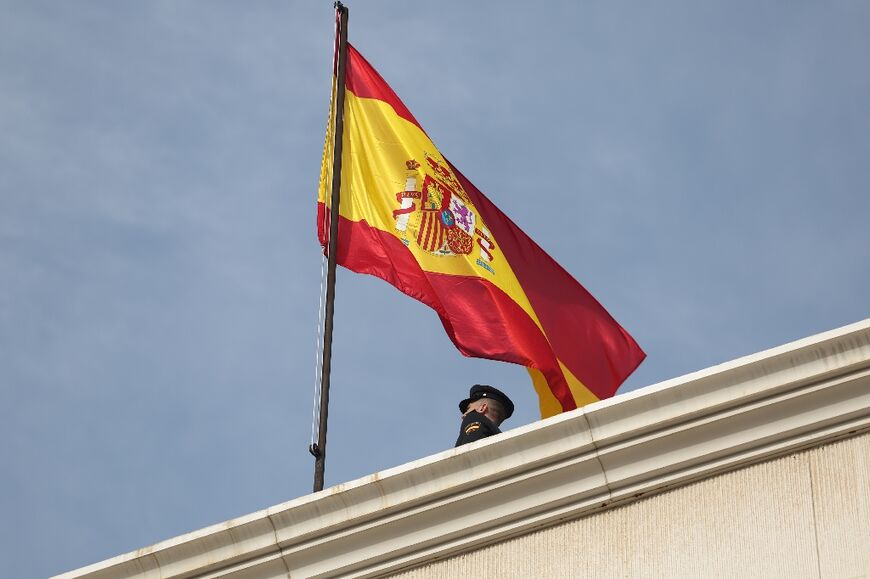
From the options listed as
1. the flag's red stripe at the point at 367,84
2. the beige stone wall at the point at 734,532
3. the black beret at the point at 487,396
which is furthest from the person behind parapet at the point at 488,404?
the flag's red stripe at the point at 367,84

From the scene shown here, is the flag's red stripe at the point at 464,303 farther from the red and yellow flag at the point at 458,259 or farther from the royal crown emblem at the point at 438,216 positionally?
the royal crown emblem at the point at 438,216

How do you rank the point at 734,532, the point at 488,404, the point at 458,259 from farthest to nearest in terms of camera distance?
1. the point at 458,259
2. the point at 488,404
3. the point at 734,532

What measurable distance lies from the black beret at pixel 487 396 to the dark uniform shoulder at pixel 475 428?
72cm

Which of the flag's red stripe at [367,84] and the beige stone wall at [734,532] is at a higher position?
the flag's red stripe at [367,84]

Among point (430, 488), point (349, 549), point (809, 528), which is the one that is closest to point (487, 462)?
point (430, 488)

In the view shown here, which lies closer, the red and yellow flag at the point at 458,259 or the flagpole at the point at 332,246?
the flagpole at the point at 332,246

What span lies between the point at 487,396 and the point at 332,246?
215cm

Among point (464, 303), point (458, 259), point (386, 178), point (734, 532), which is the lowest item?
point (734, 532)

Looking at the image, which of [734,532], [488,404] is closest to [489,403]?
Result: [488,404]

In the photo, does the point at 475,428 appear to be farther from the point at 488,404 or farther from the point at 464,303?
the point at 464,303

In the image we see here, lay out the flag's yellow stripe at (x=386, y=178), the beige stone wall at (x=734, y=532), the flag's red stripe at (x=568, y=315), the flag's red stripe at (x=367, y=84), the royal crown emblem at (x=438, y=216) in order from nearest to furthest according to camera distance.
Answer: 1. the beige stone wall at (x=734, y=532)
2. the flag's yellow stripe at (x=386, y=178)
3. the flag's red stripe at (x=568, y=315)
4. the royal crown emblem at (x=438, y=216)
5. the flag's red stripe at (x=367, y=84)

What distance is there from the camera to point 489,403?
47.6ft

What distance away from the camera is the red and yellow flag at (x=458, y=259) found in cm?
1544

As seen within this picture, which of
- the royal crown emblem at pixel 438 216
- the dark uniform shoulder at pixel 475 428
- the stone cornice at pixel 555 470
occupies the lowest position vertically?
the stone cornice at pixel 555 470
